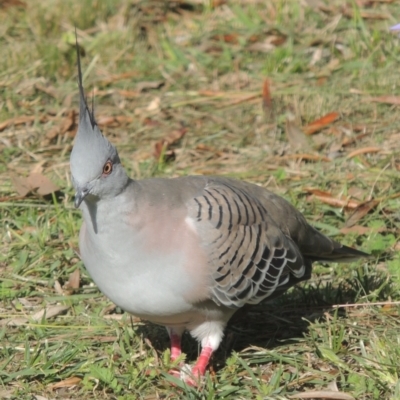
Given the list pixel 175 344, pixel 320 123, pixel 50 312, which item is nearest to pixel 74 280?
pixel 50 312

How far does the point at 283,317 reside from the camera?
16.4 feet

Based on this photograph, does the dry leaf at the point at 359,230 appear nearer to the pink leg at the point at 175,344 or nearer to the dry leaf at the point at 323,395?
the pink leg at the point at 175,344

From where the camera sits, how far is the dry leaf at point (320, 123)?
22.1 feet

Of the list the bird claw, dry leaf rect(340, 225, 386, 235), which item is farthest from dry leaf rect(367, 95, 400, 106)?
the bird claw

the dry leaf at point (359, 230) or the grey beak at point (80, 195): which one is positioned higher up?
the grey beak at point (80, 195)

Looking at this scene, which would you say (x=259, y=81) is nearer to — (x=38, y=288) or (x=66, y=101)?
(x=66, y=101)

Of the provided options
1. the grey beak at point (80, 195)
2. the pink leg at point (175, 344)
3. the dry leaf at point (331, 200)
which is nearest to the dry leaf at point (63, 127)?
the dry leaf at point (331, 200)

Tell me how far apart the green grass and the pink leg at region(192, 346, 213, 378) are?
0.32 ft

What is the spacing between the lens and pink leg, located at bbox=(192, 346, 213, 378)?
Answer: 14.4ft

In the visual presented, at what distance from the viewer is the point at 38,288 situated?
17.3ft

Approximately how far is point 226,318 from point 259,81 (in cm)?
342

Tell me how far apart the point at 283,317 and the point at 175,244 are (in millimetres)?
1164

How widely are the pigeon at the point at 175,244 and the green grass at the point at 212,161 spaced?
36cm

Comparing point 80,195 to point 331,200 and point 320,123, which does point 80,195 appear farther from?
point 320,123
